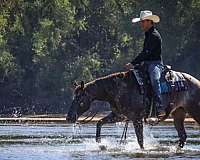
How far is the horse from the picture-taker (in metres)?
15.1

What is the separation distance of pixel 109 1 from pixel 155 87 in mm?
51918

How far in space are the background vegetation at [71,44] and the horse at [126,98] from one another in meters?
39.3

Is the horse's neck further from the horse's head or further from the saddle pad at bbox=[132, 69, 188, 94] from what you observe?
the saddle pad at bbox=[132, 69, 188, 94]

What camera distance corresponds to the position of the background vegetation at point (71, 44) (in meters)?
55.8

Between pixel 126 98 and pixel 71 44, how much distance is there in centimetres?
5042

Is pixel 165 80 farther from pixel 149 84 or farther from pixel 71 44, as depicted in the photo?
pixel 71 44

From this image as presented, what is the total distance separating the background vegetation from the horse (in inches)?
1549

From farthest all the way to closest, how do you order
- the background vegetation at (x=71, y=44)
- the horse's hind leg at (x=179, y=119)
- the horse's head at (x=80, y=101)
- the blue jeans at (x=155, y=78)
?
the background vegetation at (x=71, y=44)
the horse's hind leg at (x=179, y=119)
the horse's head at (x=80, y=101)
the blue jeans at (x=155, y=78)

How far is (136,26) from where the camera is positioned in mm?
56938

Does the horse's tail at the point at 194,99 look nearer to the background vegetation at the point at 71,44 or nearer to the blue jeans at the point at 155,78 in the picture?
the blue jeans at the point at 155,78

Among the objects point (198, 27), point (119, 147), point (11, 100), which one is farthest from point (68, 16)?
point (119, 147)

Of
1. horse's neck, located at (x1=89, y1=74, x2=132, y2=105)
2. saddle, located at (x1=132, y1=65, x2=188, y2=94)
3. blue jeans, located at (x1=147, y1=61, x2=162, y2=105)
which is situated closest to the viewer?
blue jeans, located at (x1=147, y1=61, x2=162, y2=105)

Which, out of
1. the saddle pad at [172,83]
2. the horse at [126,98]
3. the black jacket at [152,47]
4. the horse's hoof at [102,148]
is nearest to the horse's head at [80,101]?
the horse at [126,98]

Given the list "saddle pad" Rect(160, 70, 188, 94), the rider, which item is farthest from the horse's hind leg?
the rider
